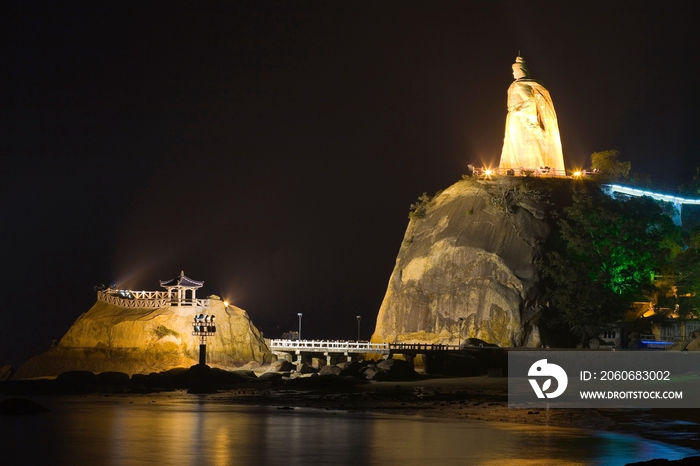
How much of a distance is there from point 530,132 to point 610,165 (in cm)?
1014

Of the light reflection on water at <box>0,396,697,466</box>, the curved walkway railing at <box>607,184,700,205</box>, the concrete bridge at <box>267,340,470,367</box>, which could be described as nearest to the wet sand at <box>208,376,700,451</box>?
the light reflection on water at <box>0,396,697,466</box>

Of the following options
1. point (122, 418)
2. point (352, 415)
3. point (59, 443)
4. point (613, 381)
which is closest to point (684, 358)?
point (613, 381)

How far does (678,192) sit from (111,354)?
59.1 m

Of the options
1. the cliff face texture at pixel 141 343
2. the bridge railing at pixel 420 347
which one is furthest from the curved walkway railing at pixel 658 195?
the cliff face texture at pixel 141 343

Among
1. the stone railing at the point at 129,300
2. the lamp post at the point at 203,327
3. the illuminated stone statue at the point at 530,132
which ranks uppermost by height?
the illuminated stone statue at the point at 530,132

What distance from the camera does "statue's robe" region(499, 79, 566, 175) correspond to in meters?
102

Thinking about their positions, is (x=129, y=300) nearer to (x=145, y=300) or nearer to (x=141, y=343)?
(x=145, y=300)

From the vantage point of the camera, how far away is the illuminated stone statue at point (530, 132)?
102250 millimetres

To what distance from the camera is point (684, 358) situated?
56.2 meters

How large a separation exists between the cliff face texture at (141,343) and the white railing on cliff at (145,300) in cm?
56

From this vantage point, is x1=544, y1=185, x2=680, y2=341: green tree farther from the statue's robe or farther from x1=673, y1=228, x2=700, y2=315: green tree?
the statue's robe

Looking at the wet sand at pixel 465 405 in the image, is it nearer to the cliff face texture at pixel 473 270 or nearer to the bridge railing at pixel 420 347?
the bridge railing at pixel 420 347

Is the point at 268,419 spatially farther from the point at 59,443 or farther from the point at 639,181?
the point at 639,181

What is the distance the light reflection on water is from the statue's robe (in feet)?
200
